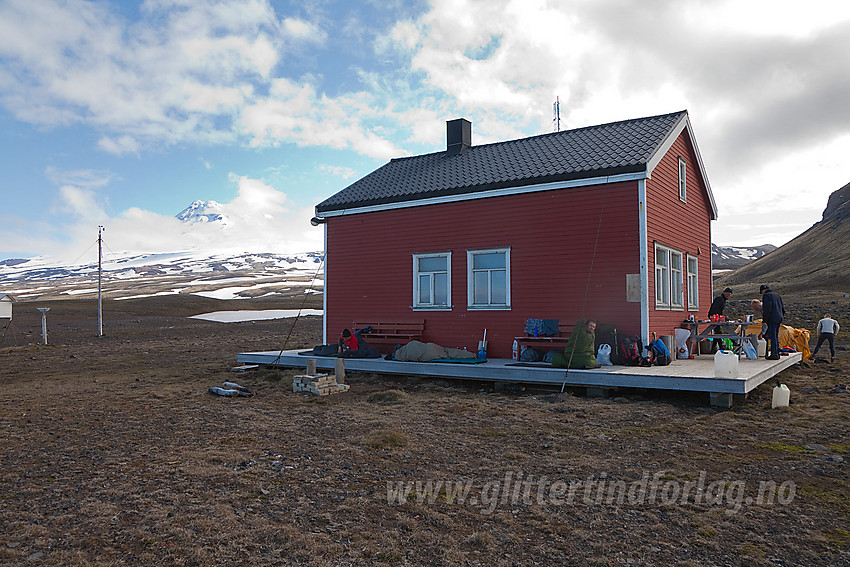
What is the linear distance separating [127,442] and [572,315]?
895 cm

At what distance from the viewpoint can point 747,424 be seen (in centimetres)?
842

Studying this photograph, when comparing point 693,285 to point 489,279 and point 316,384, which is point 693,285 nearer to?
point 489,279

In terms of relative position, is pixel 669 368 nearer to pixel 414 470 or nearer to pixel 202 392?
pixel 414 470

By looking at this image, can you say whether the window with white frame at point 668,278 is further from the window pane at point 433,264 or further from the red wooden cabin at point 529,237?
the window pane at point 433,264

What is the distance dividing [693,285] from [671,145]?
163 inches

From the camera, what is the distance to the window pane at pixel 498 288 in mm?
13992

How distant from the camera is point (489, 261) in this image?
1427 cm

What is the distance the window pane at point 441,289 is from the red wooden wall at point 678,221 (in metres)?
4.83

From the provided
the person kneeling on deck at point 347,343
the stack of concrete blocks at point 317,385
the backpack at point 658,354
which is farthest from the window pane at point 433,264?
the backpack at point 658,354

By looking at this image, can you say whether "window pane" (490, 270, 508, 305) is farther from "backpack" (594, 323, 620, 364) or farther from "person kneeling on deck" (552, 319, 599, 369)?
"person kneeling on deck" (552, 319, 599, 369)

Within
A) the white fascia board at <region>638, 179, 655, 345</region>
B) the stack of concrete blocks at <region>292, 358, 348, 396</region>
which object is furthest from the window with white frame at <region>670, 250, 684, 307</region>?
the stack of concrete blocks at <region>292, 358, 348, 396</region>

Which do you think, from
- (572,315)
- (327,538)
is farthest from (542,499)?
(572,315)

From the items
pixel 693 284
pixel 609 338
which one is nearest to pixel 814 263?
pixel 693 284

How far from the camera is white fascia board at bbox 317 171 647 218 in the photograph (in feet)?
41.1
